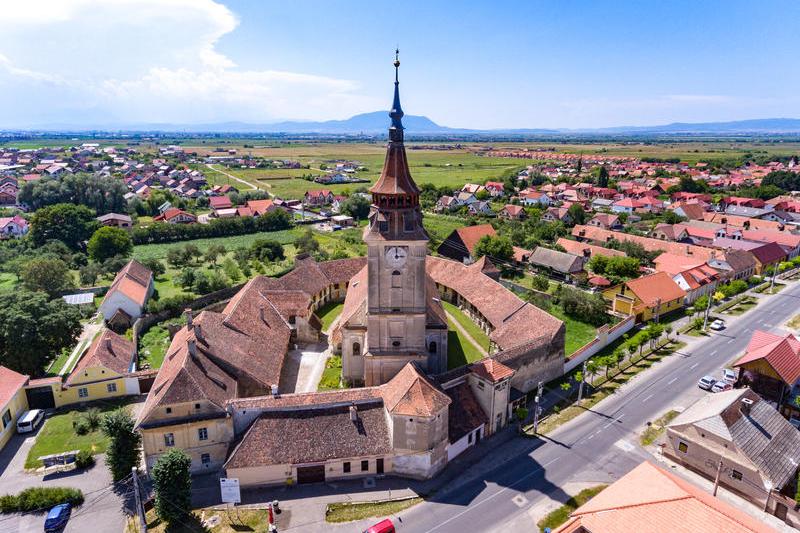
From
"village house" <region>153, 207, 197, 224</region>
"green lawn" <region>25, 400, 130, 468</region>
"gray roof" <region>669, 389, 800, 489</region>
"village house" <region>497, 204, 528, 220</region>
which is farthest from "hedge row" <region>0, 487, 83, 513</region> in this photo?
"village house" <region>497, 204, 528, 220</region>

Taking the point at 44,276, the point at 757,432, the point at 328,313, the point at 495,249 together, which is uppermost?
the point at 44,276

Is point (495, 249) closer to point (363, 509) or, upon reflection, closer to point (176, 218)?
A: point (363, 509)

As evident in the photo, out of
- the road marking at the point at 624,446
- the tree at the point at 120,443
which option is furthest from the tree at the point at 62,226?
the road marking at the point at 624,446

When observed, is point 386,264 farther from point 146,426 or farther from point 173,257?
point 173,257

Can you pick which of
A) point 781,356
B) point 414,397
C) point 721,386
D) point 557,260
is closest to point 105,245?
point 414,397

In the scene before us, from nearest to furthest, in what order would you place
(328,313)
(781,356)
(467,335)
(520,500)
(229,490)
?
(229,490) → (520,500) → (781,356) → (467,335) → (328,313)

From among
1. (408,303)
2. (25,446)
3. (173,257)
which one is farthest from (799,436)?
(173,257)

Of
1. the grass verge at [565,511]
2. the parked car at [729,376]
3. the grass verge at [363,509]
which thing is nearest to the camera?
the grass verge at [565,511]

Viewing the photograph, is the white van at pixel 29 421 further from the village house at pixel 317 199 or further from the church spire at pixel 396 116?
the village house at pixel 317 199
